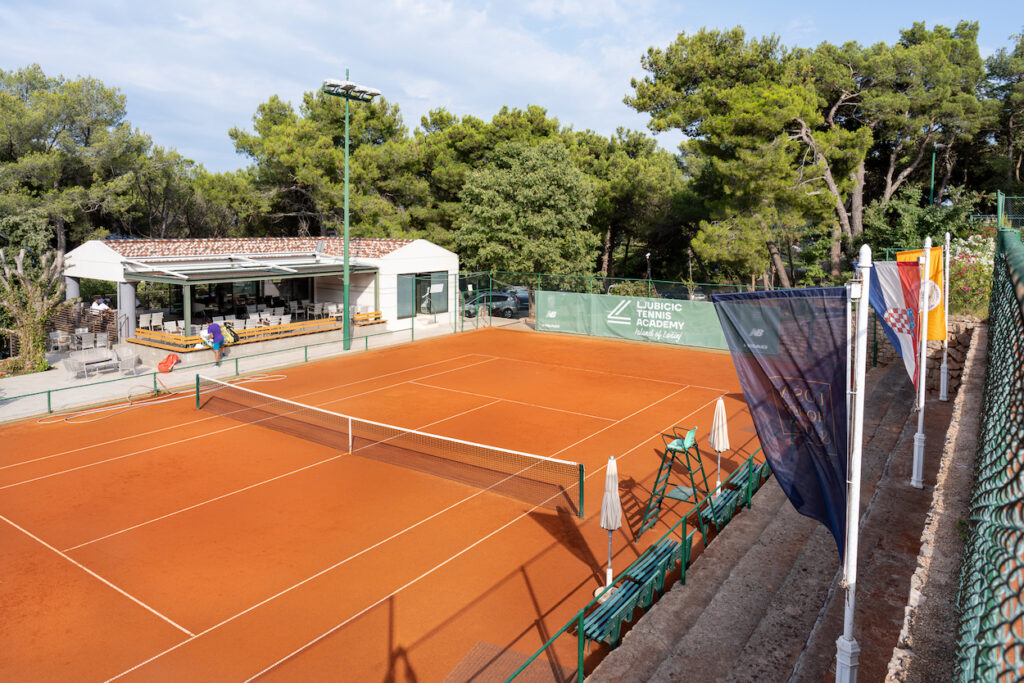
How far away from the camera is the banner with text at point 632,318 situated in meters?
26.9

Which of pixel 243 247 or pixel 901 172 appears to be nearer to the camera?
pixel 243 247

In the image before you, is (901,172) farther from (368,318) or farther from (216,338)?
(216,338)

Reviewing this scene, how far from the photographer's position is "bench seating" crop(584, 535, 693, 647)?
24.1 ft

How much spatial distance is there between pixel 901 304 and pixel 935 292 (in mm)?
875

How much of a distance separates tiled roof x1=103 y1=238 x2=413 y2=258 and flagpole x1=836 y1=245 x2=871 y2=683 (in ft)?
84.6

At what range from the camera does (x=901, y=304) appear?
32.8 feet

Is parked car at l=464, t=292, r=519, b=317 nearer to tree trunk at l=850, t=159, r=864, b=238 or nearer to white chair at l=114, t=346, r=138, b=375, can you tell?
white chair at l=114, t=346, r=138, b=375

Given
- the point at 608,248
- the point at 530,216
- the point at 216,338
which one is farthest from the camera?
the point at 608,248

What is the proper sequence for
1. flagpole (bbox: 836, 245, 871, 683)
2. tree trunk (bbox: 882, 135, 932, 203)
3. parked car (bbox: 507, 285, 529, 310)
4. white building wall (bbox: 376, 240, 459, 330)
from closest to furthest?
flagpole (bbox: 836, 245, 871, 683), white building wall (bbox: 376, 240, 459, 330), parked car (bbox: 507, 285, 529, 310), tree trunk (bbox: 882, 135, 932, 203)

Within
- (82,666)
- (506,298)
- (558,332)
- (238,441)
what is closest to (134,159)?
(506,298)

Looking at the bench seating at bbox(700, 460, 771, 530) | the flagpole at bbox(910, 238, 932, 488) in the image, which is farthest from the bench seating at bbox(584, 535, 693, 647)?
the flagpole at bbox(910, 238, 932, 488)

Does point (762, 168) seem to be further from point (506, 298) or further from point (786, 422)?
point (786, 422)

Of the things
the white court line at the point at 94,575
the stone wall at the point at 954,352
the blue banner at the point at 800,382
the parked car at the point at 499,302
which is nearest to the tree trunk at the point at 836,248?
the parked car at the point at 499,302

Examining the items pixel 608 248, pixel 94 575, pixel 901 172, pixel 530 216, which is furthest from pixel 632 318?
pixel 901 172
